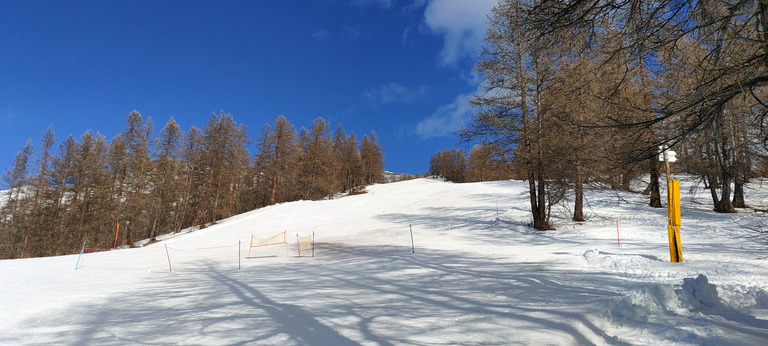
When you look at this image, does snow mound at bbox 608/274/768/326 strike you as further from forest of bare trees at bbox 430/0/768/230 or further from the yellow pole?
the yellow pole

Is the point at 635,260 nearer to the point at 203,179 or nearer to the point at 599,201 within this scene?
the point at 599,201

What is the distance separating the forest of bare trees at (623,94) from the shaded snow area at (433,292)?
6.09 ft

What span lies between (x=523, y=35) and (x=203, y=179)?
106ft

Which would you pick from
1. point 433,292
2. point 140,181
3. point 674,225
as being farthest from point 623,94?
point 140,181

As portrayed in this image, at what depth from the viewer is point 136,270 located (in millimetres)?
11633

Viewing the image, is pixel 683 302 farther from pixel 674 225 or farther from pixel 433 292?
pixel 674 225

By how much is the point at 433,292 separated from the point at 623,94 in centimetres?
698

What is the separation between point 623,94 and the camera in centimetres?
798

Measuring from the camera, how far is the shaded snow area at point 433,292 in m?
4.06

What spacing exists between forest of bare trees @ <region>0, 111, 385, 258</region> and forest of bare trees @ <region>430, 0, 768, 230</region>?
1017 inches

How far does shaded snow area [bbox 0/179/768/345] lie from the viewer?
4.06m

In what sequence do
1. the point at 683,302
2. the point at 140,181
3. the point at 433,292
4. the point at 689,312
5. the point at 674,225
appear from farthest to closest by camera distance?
the point at 140,181 < the point at 674,225 < the point at 433,292 < the point at 683,302 < the point at 689,312

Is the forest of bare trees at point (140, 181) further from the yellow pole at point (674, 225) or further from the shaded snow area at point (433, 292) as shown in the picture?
the yellow pole at point (674, 225)

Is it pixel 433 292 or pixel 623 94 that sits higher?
pixel 623 94
